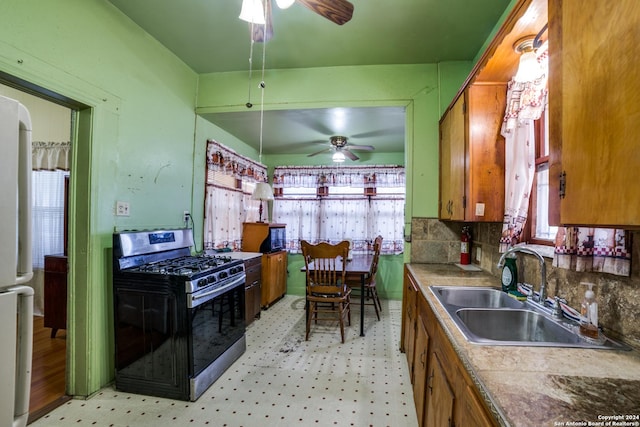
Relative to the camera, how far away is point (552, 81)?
0.97 metres

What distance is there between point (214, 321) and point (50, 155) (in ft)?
9.20

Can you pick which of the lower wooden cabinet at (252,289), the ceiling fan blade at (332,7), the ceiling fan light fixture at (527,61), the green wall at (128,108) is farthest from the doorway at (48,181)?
the ceiling fan light fixture at (527,61)

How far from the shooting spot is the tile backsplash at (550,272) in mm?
980

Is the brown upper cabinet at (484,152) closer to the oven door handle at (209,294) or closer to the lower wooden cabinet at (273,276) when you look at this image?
the oven door handle at (209,294)

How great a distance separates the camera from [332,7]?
59.4 inches

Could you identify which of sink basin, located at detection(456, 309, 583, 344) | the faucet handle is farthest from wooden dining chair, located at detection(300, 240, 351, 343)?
the faucet handle

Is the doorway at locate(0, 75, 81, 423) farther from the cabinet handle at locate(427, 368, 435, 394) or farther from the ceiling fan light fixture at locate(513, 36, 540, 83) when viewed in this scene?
the ceiling fan light fixture at locate(513, 36, 540, 83)

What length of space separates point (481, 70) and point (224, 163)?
2.87 meters

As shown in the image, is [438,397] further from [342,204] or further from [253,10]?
[342,204]

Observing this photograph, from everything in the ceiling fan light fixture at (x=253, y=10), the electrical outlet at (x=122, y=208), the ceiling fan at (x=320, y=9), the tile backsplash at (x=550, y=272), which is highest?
the ceiling fan at (x=320, y=9)

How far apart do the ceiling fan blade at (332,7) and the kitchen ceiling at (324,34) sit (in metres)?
0.51

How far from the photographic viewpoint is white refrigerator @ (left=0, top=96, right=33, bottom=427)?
916mm

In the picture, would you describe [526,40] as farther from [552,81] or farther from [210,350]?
[210,350]

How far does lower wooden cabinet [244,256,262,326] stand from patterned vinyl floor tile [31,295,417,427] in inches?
15.2
